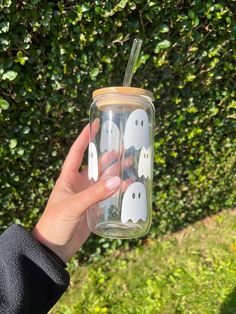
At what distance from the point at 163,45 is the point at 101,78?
1.40 feet

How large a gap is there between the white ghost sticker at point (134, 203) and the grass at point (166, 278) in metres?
1.59

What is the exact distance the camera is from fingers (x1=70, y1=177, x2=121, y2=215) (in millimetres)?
1785

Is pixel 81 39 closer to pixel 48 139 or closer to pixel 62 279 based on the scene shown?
pixel 48 139

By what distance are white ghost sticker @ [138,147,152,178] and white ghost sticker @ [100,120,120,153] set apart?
129 mm

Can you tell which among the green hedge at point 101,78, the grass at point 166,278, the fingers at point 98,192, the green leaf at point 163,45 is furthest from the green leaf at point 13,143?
the grass at point 166,278

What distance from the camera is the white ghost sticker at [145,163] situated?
6.55 ft

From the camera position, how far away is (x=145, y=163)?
204 centimetres

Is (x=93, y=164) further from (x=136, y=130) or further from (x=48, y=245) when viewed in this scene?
(x=48, y=245)

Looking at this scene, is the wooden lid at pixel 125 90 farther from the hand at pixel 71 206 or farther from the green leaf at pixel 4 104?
the green leaf at pixel 4 104

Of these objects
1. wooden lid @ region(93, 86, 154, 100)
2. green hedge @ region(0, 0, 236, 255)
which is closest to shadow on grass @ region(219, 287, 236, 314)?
green hedge @ region(0, 0, 236, 255)

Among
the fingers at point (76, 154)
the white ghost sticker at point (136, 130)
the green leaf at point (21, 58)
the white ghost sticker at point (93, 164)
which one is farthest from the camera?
the green leaf at point (21, 58)

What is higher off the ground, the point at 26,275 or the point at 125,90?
the point at 125,90

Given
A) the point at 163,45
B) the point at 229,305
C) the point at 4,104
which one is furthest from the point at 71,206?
the point at 229,305

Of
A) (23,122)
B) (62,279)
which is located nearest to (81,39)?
(23,122)
